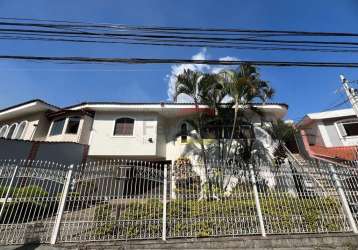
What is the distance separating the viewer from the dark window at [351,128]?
17641 millimetres

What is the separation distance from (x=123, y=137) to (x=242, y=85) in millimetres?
8345

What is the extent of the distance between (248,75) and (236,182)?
7936 mm

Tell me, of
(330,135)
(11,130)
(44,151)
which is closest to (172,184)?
(44,151)

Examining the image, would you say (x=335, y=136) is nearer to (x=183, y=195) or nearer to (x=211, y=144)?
(x=211, y=144)

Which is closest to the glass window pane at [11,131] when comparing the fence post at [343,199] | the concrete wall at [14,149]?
the concrete wall at [14,149]

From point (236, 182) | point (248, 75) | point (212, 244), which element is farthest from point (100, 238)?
point (248, 75)

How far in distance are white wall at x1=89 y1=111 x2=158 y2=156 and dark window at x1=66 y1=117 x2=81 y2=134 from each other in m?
1.25

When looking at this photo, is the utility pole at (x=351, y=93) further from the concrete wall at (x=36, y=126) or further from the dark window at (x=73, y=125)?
the concrete wall at (x=36, y=126)

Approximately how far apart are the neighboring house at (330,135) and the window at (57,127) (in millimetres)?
17273

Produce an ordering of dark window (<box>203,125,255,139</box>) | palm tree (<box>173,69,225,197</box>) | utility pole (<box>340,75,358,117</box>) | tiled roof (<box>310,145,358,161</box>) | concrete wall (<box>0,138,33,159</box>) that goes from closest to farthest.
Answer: utility pole (<box>340,75,358,117</box>)
concrete wall (<box>0,138,33,159</box>)
palm tree (<box>173,69,225,197</box>)
tiled roof (<box>310,145,358,161</box>)
dark window (<box>203,125,255,139</box>)

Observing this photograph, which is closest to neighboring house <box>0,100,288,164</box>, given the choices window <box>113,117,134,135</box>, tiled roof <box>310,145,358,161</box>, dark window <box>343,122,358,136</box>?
window <box>113,117,134,135</box>

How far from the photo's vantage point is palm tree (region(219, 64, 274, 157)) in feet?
42.9

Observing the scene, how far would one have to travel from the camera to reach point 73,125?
16500 millimetres

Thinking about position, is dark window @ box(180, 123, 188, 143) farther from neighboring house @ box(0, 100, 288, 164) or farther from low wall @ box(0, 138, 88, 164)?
low wall @ box(0, 138, 88, 164)
